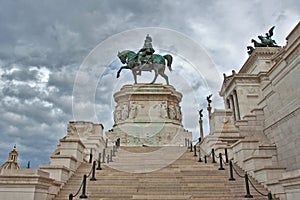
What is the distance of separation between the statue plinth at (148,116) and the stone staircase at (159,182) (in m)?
10.8

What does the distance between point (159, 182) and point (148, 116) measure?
16.2 metres

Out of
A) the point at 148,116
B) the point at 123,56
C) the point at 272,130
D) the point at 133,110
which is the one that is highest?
the point at 123,56

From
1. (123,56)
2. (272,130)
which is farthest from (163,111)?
(272,130)

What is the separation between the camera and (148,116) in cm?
2711

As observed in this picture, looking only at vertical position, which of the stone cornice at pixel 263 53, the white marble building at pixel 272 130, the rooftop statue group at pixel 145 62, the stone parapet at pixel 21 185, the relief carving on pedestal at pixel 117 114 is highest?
the stone cornice at pixel 263 53

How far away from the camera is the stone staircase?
32.2ft

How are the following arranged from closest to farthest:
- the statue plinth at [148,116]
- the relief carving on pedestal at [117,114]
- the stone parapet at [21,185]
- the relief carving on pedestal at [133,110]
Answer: the stone parapet at [21,185]
the statue plinth at [148,116]
the relief carving on pedestal at [133,110]
the relief carving on pedestal at [117,114]

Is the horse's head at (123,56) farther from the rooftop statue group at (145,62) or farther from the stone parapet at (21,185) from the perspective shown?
the stone parapet at (21,185)

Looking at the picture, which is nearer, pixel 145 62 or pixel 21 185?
pixel 21 185

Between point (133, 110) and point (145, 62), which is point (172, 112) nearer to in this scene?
point (133, 110)

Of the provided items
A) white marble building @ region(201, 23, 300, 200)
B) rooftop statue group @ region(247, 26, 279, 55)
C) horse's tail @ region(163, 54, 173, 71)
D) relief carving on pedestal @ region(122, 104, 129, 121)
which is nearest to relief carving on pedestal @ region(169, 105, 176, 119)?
relief carving on pedestal @ region(122, 104, 129, 121)

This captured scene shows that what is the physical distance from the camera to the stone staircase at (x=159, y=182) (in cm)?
982

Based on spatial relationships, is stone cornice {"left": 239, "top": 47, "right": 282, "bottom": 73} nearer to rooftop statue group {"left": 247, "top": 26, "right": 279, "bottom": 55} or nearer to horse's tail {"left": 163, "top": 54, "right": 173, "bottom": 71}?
rooftop statue group {"left": 247, "top": 26, "right": 279, "bottom": 55}

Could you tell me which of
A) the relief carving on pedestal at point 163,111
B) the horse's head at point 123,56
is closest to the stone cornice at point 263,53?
the horse's head at point 123,56
